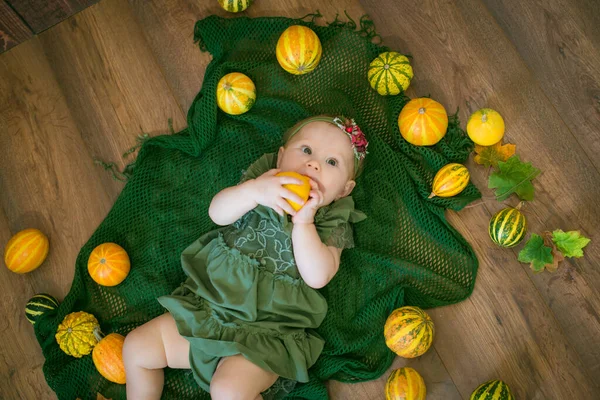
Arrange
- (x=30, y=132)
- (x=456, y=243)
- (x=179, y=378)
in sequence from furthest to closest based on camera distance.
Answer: (x=30, y=132)
(x=456, y=243)
(x=179, y=378)

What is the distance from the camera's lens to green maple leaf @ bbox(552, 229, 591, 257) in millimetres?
2428

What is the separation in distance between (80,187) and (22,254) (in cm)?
41

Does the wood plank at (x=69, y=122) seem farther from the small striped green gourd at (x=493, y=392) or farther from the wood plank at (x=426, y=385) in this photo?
the small striped green gourd at (x=493, y=392)

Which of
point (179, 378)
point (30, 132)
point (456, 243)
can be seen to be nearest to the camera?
point (179, 378)

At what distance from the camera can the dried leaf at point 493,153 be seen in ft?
8.37

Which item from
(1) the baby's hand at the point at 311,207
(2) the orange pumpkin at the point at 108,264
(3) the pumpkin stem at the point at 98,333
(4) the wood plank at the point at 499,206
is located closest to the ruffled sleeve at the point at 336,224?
(1) the baby's hand at the point at 311,207

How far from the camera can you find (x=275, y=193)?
1990 mm

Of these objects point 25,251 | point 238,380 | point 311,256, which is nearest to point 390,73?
point 311,256

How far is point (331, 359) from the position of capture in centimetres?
235

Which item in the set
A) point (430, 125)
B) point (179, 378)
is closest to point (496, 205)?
point (430, 125)

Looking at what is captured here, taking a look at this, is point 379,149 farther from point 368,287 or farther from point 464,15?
point 464,15

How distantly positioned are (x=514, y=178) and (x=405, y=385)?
42.4 inches

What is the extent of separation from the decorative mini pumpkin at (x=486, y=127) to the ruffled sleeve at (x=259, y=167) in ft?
3.12

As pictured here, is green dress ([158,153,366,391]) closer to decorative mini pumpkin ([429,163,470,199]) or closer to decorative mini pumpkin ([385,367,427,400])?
decorative mini pumpkin ([385,367,427,400])
